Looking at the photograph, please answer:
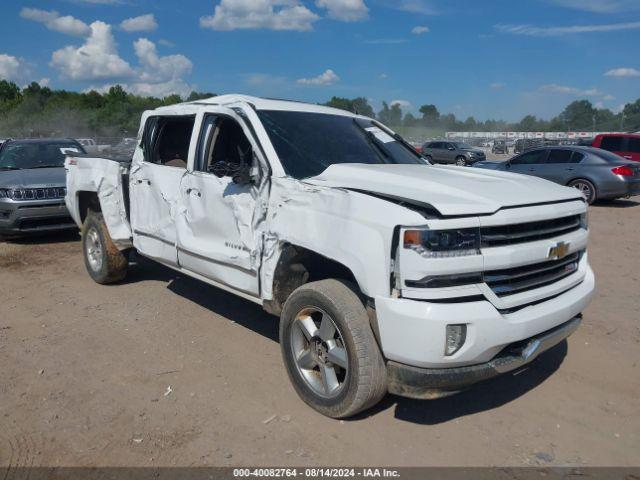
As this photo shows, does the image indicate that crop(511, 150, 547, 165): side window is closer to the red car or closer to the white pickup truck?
the red car

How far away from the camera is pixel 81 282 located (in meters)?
6.64

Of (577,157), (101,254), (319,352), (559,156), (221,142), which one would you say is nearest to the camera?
(319,352)

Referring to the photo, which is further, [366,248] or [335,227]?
[335,227]

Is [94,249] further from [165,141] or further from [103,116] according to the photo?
[103,116]

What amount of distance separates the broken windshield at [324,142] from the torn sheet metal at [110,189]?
2197 mm

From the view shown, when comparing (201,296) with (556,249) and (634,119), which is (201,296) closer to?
(556,249)

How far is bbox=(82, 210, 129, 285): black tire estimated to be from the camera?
606 centimetres

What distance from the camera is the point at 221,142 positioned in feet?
15.3

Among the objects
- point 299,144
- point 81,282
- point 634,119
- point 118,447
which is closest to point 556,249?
point 299,144

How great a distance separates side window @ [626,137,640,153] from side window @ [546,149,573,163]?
4.82 metres


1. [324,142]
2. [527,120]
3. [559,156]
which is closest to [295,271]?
[324,142]

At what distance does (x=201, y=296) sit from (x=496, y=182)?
11.7ft

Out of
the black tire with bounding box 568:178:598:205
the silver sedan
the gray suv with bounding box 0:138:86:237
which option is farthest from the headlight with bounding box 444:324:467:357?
the black tire with bounding box 568:178:598:205

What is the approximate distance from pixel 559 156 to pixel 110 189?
12.2 metres
